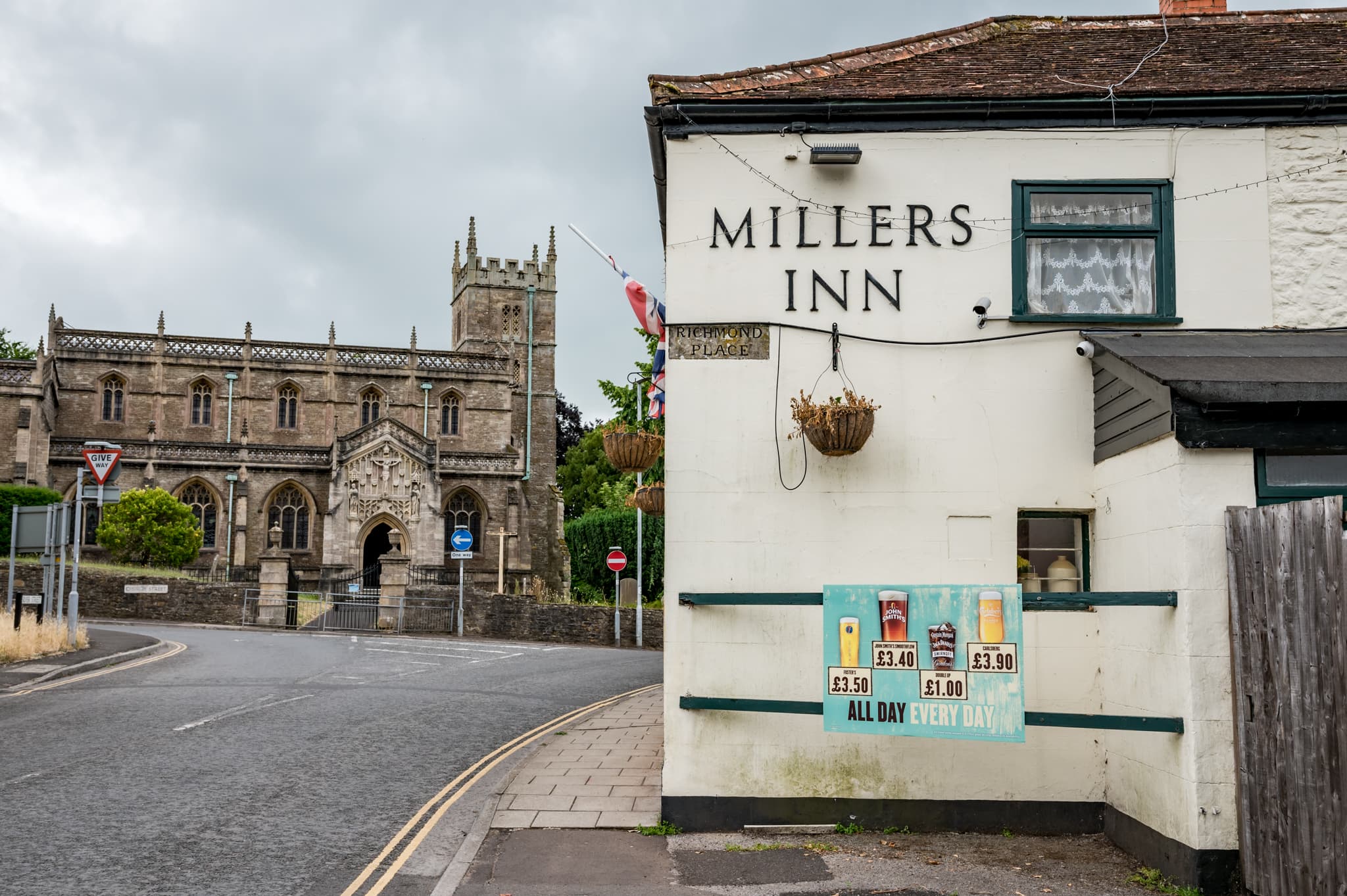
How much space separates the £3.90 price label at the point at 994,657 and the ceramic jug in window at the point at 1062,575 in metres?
1.33

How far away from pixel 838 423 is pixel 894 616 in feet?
4.53

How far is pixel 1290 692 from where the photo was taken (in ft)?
18.5

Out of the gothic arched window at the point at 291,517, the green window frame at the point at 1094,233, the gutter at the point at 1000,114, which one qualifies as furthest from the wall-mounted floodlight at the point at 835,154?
the gothic arched window at the point at 291,517

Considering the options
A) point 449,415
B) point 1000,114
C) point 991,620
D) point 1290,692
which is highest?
point 449,415

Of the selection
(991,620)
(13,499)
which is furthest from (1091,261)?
(13,499)

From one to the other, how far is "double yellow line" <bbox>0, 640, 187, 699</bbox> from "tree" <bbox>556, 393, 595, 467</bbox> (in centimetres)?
5018

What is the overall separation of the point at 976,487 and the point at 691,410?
2.18 meters

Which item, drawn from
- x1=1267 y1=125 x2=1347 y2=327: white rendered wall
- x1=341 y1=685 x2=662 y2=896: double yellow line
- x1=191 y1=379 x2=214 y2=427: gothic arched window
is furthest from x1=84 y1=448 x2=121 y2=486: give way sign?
x1=191 y1=379 x2=214 y2=427: gothic arched window

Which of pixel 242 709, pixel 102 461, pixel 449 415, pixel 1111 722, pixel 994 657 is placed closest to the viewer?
pixel 1111 722

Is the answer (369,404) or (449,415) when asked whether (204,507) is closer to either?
(369,404)

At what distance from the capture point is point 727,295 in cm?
821

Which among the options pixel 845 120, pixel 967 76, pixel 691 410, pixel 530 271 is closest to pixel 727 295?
pixel 691 410

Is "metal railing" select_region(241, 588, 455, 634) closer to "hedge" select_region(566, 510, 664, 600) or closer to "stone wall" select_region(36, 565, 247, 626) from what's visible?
"stone wall" select_region(36, 565, 247, 626)

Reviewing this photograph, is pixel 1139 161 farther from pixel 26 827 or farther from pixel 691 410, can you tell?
pixel 26 827
